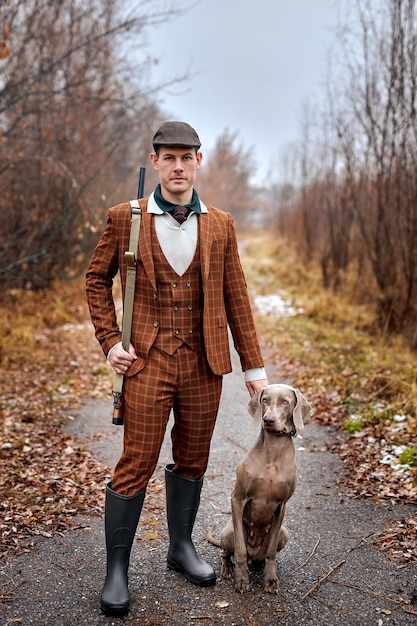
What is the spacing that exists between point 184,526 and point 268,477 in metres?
0.64

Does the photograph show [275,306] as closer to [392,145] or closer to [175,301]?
[392,145]

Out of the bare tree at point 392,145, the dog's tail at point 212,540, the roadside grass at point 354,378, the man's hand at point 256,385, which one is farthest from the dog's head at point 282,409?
the bare tree at point 392,145

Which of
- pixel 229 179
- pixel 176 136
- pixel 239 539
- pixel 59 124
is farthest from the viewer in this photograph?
pixel 229 179

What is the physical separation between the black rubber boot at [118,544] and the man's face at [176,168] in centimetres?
156

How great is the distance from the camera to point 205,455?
128 inches

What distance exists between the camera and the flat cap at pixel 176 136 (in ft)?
9.64

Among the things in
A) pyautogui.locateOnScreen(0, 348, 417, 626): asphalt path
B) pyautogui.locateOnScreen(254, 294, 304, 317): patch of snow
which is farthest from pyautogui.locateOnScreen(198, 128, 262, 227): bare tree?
pyautogui.locateOnScreen(0, 348, 417, 626): asphalt path

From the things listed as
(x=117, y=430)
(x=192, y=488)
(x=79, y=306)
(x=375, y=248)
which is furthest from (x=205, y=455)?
(x=79, y=306)

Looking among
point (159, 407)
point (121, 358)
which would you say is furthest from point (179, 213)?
point (159, 407)

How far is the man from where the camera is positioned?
9.75 feet

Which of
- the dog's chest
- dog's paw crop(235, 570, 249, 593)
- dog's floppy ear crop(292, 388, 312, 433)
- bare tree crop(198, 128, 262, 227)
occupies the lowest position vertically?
dog's paw crop(235, 570, 249, 593)

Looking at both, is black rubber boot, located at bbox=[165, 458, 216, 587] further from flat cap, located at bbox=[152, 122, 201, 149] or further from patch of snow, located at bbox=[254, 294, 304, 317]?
patch of snow, located at bbox=[254, 294, 304, 317]

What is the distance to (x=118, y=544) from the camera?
9.93 feet

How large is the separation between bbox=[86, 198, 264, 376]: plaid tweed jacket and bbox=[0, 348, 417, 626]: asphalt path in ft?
4.01
